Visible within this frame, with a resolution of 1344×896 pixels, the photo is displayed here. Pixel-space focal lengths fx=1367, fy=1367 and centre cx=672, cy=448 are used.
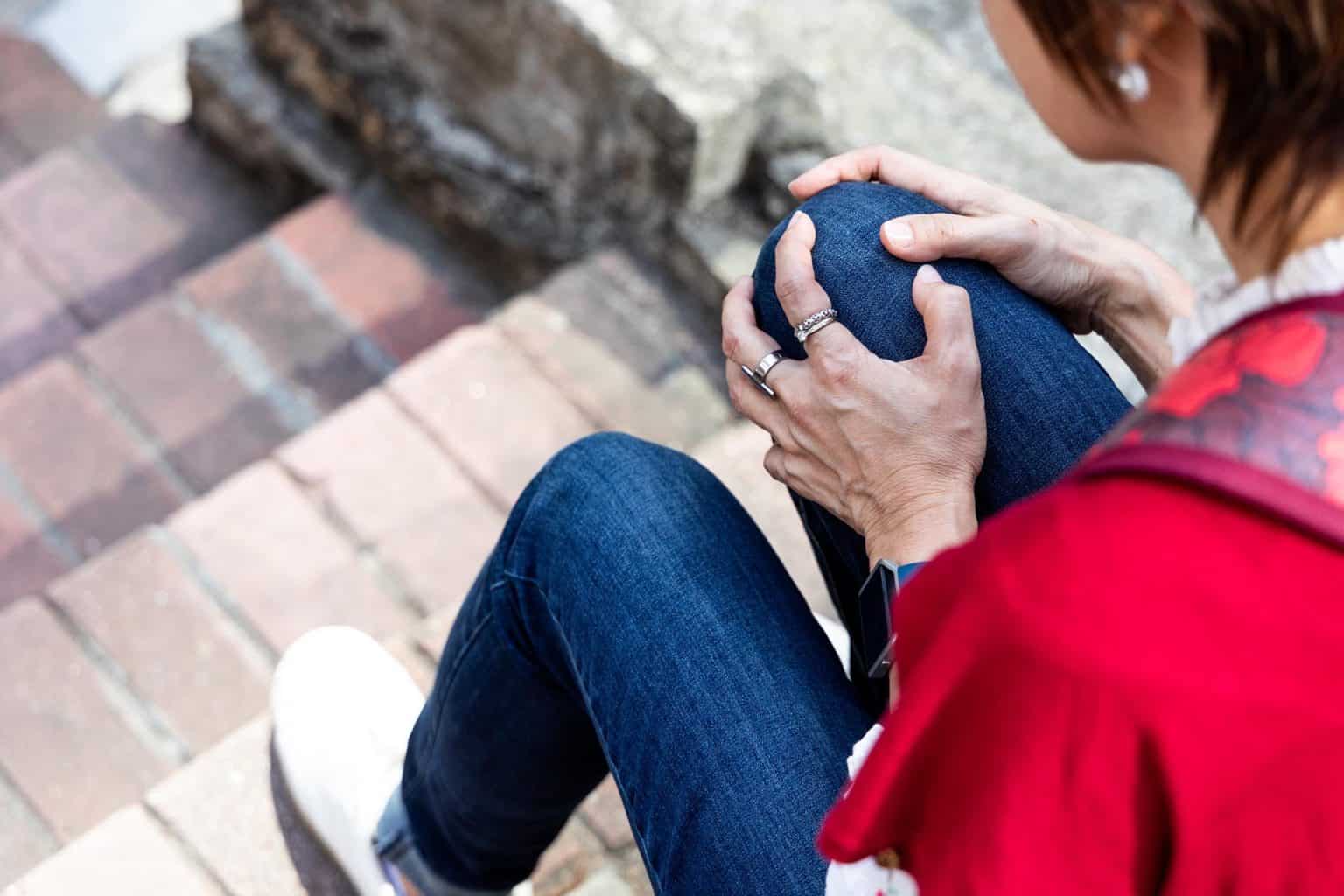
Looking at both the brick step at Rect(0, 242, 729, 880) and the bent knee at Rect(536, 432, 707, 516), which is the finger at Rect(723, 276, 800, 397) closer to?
the bent knee at Rect(536, 432, 707, 516)

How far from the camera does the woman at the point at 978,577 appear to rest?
578 mm

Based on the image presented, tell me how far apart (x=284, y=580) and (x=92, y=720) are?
251 millimetres

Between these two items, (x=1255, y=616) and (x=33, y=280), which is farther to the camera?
(x=33, y=280)

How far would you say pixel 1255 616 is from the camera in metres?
0.57

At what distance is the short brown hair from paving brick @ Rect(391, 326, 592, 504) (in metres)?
1.08

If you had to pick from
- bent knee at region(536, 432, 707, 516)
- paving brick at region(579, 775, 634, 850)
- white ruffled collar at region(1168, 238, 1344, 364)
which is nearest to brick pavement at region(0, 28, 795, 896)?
paving brick at region(579, 775, 634, 850)

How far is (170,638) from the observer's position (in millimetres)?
1540

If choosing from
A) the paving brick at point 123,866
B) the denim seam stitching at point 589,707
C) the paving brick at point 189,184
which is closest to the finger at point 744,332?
the denim seam stitching at point 589,707

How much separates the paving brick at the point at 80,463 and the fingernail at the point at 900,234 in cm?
122

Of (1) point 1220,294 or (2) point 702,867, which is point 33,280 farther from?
(1) point 1220,294

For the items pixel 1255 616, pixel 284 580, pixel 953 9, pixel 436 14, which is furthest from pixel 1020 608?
pixel 953 9

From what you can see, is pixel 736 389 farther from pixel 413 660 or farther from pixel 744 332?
pixel 413 660

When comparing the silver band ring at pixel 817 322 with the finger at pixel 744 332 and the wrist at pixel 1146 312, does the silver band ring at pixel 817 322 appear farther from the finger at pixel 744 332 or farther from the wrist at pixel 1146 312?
the wrist at pixel 1146 312

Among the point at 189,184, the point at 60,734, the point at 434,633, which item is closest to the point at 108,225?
the point at 189,184
